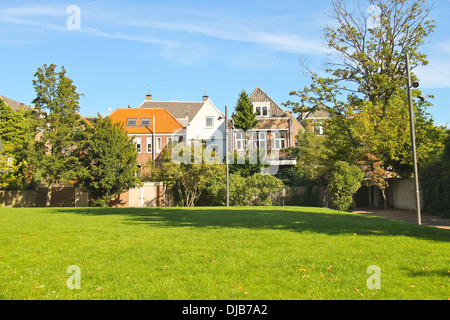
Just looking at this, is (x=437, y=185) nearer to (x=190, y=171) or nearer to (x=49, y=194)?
(x=190, y=171)

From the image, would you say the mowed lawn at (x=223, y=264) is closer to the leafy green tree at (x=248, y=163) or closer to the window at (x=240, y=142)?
the leafy green tree at (x=248, y=163)

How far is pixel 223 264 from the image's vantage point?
6.96m

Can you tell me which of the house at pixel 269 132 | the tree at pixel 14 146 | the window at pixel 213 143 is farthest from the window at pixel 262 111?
the tree at pixel 14 146

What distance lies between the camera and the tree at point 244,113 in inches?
1582

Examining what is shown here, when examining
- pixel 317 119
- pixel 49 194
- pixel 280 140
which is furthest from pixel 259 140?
pixel 49 194

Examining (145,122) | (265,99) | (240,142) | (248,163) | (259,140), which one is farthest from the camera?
(145,122)

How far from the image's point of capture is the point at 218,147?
1754 inches

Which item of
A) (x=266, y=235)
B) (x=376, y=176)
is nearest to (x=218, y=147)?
(x=376, y=176)

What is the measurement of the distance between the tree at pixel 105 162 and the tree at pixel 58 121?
98 centimetres

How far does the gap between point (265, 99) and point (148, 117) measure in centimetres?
1509

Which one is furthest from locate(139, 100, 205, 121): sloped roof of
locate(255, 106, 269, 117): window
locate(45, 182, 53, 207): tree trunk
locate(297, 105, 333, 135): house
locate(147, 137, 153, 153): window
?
locate(45, 182, 53, 207): tree trunk

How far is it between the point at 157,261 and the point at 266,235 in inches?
160

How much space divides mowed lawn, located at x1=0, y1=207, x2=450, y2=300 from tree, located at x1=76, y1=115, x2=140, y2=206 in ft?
65.5
